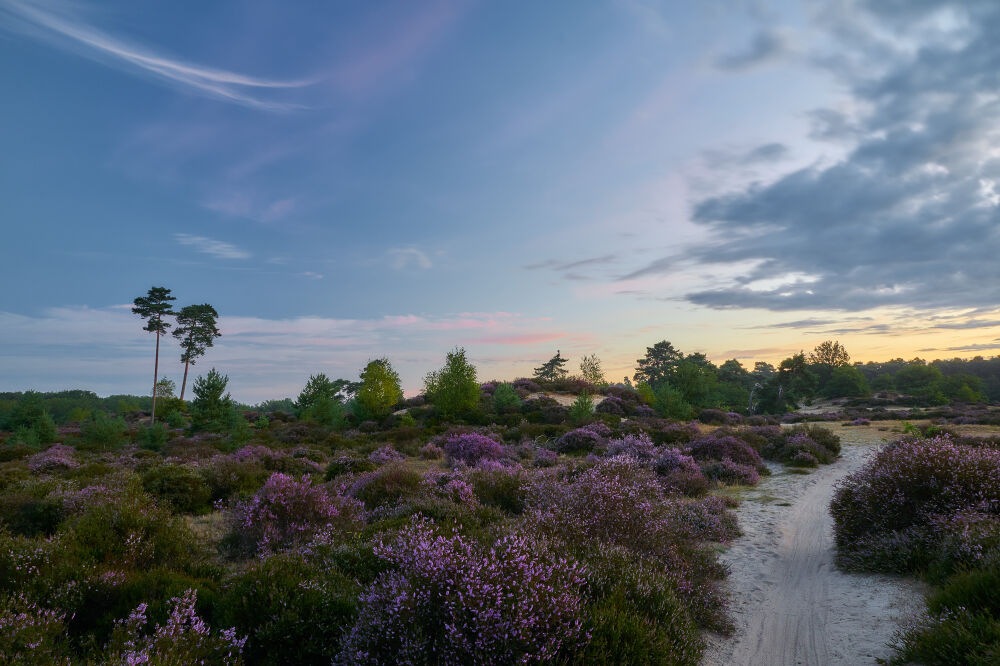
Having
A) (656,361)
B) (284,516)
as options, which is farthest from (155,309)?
(656,361)

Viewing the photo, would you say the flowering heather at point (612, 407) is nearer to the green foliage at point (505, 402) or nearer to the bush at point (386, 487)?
the green foliage at point (505, 402)

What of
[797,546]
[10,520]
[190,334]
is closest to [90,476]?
[10,520]

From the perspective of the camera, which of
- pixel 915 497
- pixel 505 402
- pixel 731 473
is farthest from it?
pixel 505 402

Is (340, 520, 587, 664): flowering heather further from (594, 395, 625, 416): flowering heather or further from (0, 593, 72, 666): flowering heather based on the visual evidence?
(594, 395, 625, 416): flowering heather

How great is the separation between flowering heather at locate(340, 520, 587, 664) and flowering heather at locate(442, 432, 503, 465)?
14.2 m

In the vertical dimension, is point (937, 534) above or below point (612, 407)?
above

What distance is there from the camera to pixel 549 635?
4223 millimetres

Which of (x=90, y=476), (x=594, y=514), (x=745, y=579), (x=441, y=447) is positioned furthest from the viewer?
(x=441, y=447)

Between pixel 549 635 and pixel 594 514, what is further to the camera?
pixel 594 514

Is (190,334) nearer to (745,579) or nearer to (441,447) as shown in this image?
(441,447)

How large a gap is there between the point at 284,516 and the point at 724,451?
16.7 meters

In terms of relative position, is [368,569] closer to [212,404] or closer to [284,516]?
[284,516]

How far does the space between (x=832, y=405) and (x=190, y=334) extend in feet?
287

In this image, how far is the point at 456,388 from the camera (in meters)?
37.7
